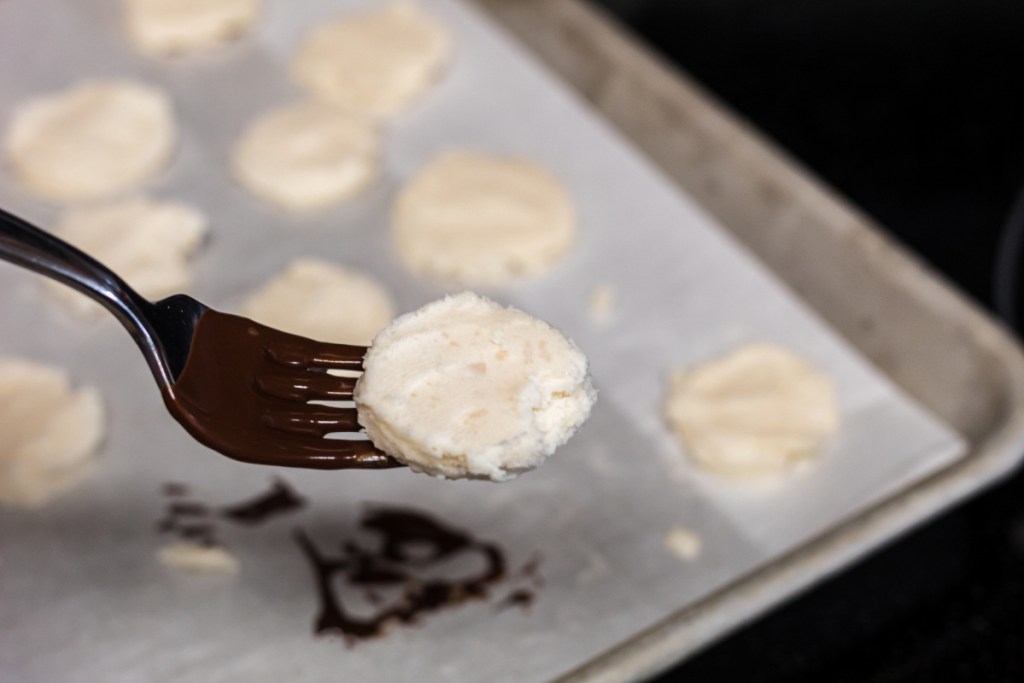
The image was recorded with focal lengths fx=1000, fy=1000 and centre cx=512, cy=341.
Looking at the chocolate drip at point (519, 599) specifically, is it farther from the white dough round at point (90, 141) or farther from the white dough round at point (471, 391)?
the white dough round at point (90, 141)

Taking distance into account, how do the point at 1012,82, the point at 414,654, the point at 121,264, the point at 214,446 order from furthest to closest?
the point at 1012,82 → the point at 121,264 → the point at 414,654 → the point at 214,446

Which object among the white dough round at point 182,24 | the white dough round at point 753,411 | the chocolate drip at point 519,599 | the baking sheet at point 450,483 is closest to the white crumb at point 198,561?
the baking sheet at point 450,483

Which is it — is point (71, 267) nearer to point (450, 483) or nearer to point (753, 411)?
point (450, 483)

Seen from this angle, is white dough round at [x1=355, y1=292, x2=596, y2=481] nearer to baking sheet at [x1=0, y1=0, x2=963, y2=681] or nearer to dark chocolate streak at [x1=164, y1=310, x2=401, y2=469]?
dark chocolate streak at [x1=164, y1=310, x2=401, y2=469]

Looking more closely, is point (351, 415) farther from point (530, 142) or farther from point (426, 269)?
point (530, 142)

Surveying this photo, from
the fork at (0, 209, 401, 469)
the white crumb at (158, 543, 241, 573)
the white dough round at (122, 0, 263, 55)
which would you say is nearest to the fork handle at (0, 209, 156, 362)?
the fork at (0, 209, 401, 469)

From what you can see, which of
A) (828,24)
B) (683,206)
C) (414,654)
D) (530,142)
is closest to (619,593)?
(414,654)

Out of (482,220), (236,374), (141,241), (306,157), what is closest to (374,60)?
(306,157)
